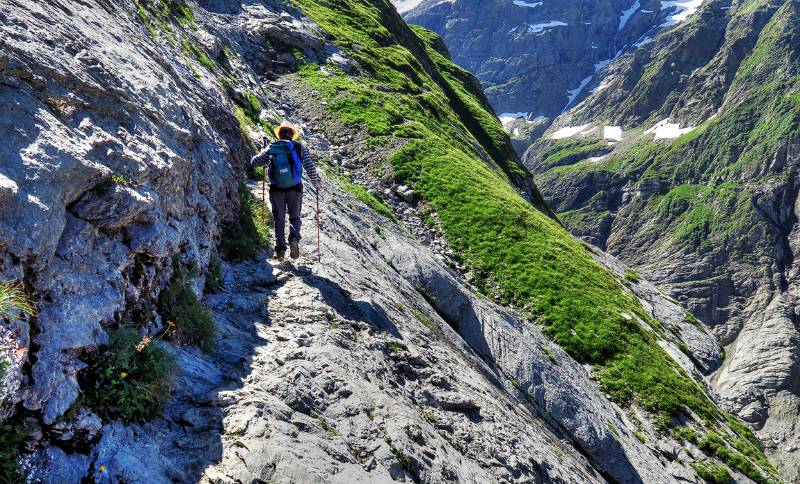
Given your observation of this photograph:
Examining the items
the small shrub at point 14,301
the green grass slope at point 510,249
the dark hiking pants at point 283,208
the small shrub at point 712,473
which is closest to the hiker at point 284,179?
the dark hiking pants at point 283,208

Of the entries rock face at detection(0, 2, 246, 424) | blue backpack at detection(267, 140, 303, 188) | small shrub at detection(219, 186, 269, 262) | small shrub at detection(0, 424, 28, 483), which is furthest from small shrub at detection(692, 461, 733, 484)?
small shrub at detection(0, 424, 28, 483)

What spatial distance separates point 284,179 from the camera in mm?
13000

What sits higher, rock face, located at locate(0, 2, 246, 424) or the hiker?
the hiker

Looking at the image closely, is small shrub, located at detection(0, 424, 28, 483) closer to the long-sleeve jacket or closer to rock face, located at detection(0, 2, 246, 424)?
rock face, located at detection(0, 2, 246, 424)

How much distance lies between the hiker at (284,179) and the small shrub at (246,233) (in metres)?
0.60

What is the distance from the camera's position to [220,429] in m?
7.11

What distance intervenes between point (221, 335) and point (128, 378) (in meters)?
2.65

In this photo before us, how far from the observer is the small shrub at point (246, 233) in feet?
41.1

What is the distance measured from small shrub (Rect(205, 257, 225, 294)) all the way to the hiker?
1958 millimetres

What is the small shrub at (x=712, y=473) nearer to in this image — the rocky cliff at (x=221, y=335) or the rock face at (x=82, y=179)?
the rocky cliff at (x=221, y=335)

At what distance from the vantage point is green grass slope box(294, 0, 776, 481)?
85.5 feet

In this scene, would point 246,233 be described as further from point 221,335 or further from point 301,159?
point 221,335

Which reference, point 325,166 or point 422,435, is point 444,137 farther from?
point 422,435

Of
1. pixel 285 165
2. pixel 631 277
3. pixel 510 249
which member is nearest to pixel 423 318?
pixel 285 165
